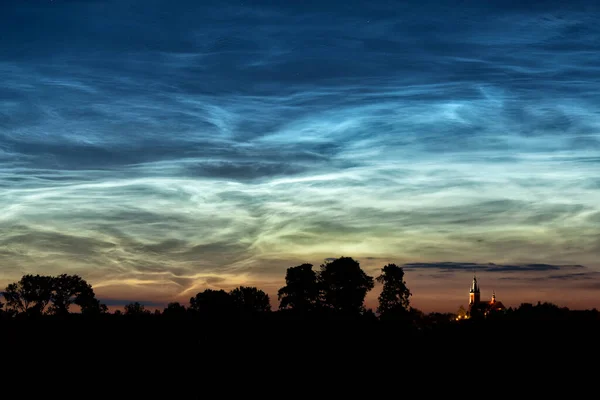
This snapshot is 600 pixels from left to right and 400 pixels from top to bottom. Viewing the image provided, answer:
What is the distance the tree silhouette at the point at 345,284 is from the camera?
5851 inches

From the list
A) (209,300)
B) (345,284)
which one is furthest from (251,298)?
(345,284)

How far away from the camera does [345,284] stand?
491 feet

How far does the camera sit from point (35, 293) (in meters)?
159

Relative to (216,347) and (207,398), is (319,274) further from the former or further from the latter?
(207,398)

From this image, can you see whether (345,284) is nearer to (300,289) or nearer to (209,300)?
(300,289)

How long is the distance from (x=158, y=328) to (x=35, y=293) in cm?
7891

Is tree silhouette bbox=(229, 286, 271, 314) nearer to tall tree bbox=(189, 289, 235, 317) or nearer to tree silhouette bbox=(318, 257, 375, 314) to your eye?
tall tree bbox=(189, 289, 235, 317)

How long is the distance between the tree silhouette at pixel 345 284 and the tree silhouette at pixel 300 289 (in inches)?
71.8

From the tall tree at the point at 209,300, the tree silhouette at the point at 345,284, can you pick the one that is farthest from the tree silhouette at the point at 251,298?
the tree silhouette at the point at 345,284

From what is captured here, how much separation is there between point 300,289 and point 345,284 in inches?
345

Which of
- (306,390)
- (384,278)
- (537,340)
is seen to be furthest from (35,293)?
(537,340)

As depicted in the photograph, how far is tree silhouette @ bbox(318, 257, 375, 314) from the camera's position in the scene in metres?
149

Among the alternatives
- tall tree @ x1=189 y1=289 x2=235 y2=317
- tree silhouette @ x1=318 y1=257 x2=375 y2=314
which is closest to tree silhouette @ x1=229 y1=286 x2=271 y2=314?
tall tree @ x1=189 y1=289 x2=235 y2=317

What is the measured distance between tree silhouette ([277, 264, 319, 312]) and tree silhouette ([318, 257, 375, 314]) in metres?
1.82
